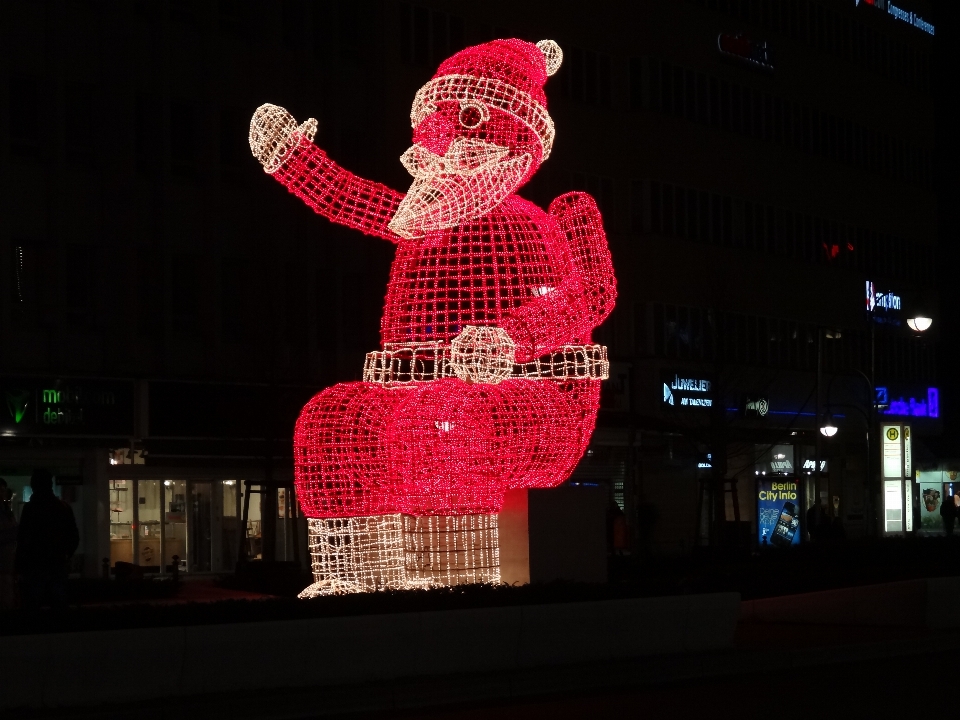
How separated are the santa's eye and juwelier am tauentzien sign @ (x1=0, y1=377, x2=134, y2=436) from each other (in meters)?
16.2

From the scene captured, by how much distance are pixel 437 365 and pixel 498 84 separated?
265 cm

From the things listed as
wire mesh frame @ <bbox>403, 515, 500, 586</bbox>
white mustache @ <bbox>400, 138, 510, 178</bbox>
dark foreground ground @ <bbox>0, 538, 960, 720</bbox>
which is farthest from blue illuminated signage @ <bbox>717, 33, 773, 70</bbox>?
wire mesh frame @ <bbox>403, 515, 500, 586</bbox>

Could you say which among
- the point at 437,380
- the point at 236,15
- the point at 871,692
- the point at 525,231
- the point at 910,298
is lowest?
the point at 871,692

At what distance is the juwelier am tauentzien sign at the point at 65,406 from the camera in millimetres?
28750

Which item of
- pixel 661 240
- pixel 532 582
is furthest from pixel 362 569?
pixel 661 240

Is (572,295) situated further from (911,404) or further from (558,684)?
(911,404)

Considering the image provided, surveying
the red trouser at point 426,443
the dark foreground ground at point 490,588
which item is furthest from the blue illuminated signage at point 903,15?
the red trouser at point 426,443

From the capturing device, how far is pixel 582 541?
15.8 metres

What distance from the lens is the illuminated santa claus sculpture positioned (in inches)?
576

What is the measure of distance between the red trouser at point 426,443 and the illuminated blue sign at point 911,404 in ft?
121

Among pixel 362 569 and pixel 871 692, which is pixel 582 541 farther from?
pixel 871 692

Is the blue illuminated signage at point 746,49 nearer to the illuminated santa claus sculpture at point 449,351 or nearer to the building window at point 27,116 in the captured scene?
the building window at point 27,116

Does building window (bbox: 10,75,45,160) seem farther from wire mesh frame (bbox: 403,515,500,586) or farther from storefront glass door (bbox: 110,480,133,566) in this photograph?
wire mesh frame (bbox: 403,515,500,586)

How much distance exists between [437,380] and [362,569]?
6.36 feet
